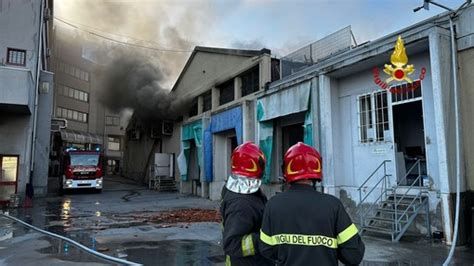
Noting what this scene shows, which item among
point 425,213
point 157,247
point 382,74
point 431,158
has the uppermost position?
point 382,74

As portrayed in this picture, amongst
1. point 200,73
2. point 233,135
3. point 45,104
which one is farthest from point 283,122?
point 45,104

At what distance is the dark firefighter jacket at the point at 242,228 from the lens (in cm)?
247

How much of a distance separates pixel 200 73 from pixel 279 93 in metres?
9.62

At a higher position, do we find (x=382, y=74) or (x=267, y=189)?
(x=382, y=74)

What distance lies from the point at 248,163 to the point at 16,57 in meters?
17.6

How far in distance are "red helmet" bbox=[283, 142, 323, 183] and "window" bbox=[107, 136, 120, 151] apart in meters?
50.3

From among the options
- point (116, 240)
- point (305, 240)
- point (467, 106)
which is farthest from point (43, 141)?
point (305, 240)

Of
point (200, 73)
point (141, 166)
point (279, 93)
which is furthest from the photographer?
point (141, 166)

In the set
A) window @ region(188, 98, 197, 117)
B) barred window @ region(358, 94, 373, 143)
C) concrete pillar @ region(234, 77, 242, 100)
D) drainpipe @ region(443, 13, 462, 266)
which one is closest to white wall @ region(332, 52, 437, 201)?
barred window @ region(358, 94, 373, 143)

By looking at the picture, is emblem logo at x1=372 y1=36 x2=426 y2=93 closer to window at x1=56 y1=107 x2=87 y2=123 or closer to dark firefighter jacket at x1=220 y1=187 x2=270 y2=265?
dark firefighter jacket at x1=220 y1=187 x2=270 y2=265

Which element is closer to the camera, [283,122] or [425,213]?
[425,213]

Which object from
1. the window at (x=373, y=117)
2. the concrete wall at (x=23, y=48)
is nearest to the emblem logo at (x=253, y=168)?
the window at (x=373, y=117)

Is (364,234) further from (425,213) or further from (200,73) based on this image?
(200,73)

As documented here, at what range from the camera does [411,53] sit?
8688 millimetres
